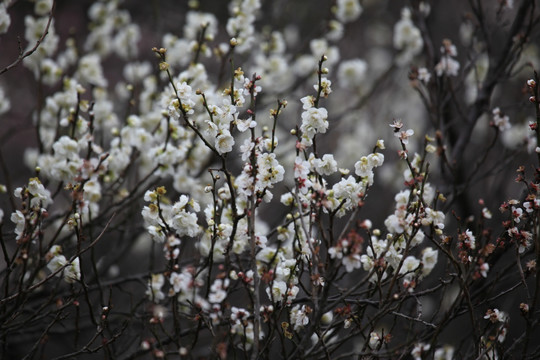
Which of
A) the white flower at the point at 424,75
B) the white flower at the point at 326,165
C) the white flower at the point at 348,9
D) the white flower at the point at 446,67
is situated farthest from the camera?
the white flower at the point at 348,9

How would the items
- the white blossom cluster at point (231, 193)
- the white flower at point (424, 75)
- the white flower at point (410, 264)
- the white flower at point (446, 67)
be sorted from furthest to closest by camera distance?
1. the white flower at point (446, 67)
2. the white flower at point (424, 75)
3. the white flower at point (410, 264)
4. the white blossom cluster at point (231, 193)

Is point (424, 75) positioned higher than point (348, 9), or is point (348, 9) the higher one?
point (348, 9)

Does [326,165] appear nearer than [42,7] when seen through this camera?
Yes

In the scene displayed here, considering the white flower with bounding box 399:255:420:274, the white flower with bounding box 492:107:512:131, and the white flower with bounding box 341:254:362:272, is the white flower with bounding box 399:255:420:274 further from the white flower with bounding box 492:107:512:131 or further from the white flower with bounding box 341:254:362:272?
the white flower with bounding box 492:107:512:131

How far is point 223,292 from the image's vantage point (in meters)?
2.25

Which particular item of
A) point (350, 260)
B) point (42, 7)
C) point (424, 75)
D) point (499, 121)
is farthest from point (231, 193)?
point (42, 7)

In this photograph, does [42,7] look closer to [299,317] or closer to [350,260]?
[299,317]

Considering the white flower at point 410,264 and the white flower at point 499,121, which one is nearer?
the white flower at point 410,264

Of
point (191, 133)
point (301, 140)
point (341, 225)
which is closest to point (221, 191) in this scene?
point (301, 140)

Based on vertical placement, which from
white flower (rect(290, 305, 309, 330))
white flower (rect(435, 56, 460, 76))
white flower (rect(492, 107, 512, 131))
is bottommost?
white flower (rect(290, 305, 309, 330))

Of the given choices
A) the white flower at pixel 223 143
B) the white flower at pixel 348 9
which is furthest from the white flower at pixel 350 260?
the white flower at pixel 348 9

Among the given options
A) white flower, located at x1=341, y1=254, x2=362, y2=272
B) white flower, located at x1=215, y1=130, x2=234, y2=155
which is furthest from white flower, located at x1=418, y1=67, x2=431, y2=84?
white flower, located at x1=341, y1=254, x2=362, y2=272

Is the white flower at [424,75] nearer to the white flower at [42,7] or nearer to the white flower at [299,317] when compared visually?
the white flower at [299,317]

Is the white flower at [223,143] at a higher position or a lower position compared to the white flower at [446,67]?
lower
